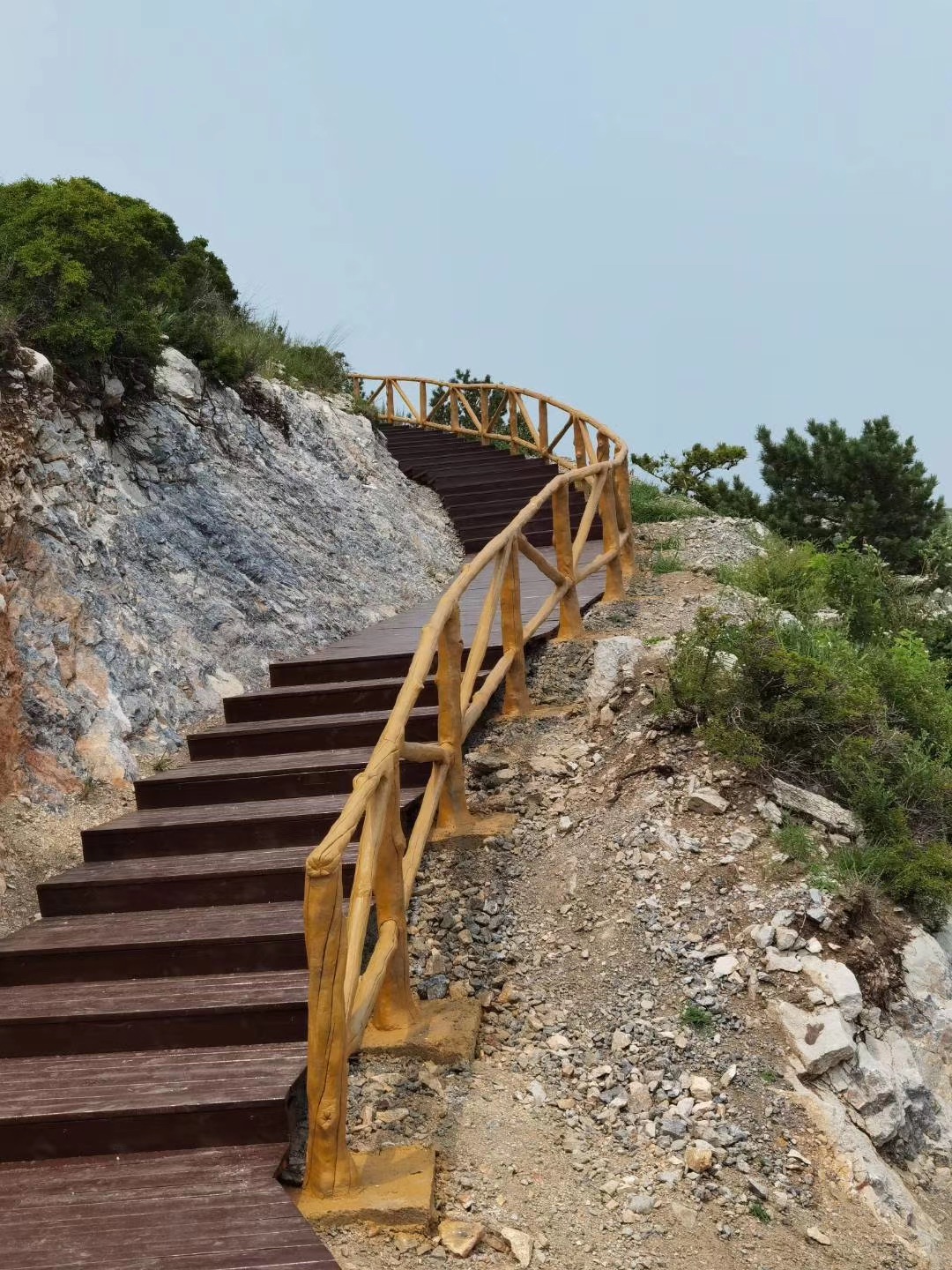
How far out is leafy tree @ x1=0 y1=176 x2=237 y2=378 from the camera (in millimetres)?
7012

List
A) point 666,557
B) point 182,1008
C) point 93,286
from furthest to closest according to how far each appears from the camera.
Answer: point 666,557
point 93,286
point 182,1008

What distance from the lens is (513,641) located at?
6094 millimetres

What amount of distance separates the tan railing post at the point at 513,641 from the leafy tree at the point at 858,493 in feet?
32.5

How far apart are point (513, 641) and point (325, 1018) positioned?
3.29 meters

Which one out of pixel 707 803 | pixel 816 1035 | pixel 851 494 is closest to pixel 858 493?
pixel 851 494

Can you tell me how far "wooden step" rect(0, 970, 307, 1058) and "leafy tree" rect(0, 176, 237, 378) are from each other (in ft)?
14.0

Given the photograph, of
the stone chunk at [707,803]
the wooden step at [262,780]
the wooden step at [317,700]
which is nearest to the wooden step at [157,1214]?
the wooden step at [262,780]

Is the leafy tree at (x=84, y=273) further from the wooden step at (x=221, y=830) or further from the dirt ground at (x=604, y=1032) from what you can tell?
the wooden step at (x=221, y=830)

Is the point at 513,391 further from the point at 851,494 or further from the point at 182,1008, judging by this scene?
the point at 182,1008

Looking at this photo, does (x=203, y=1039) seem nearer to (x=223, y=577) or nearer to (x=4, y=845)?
(x=4, y=845)

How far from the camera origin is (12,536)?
600 centimetres

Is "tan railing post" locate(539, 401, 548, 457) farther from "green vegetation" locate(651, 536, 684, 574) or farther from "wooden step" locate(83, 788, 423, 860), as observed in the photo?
"wooden step" locate(83, 788, 423, 860)

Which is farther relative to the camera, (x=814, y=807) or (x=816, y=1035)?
(x=814, y=807)

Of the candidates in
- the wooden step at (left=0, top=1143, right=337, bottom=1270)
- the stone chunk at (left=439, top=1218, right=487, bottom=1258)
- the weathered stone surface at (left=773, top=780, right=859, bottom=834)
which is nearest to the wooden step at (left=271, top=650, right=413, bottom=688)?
the weathered stone surface at (left=773, top=780, right=859, bottom=834)
